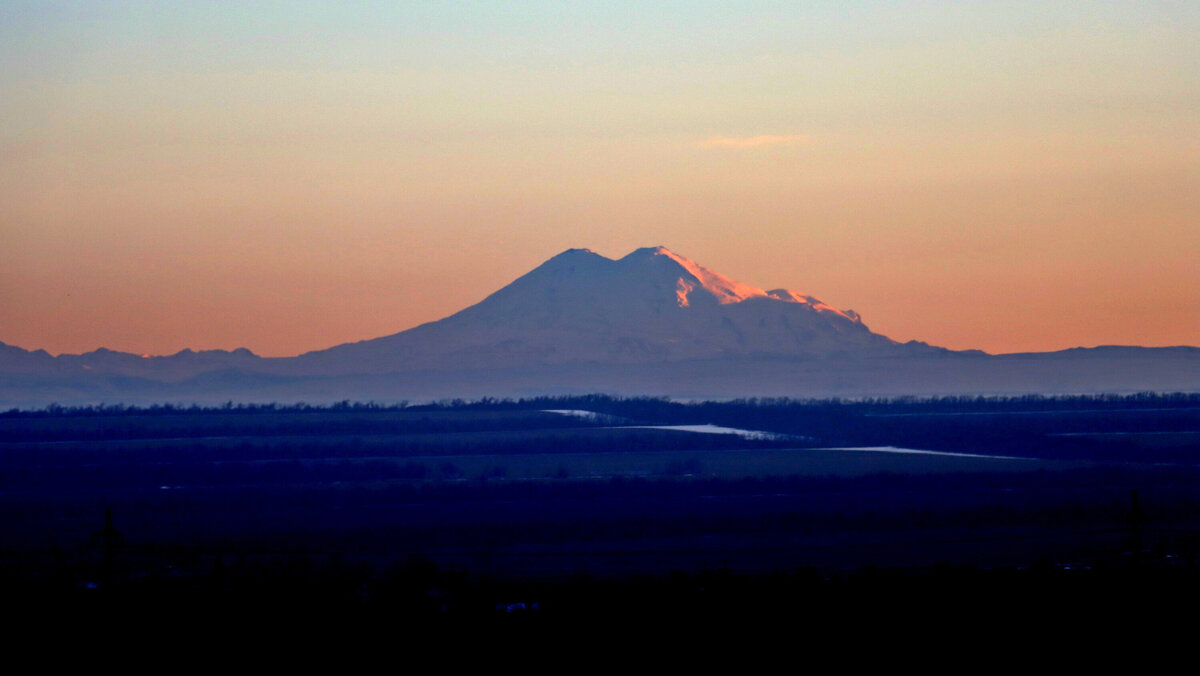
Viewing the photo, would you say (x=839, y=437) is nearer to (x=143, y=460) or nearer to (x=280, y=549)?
(x=143, y=460)

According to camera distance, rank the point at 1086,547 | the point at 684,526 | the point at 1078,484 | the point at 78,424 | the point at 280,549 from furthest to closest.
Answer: the point at 78,424 → the point at 1078,484 → the point at 684,526 → the point at 280,549 → the point at 1086,547

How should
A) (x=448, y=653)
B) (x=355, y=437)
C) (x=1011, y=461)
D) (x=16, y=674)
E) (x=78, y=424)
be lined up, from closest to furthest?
(x=16, y=674) → (x=448, y=653) → (x=1011, y=461) → (x=355, y=437) → (x=78, y=424)

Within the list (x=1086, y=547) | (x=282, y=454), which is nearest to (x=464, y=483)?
(x=282, y=454)

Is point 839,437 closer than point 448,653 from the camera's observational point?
No

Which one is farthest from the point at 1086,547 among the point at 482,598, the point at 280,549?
the point at 280,549

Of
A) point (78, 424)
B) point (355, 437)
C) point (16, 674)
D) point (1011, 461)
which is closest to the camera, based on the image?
point (16, 674)

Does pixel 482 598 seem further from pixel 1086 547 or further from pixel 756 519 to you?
pixel 756 519
